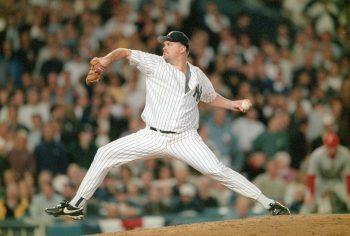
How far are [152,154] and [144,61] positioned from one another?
0.83 m

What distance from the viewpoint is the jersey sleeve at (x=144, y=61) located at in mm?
8595

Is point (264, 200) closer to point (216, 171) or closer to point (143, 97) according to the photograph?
point (216, 171)

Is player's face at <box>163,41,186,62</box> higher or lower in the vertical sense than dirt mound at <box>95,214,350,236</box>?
higher

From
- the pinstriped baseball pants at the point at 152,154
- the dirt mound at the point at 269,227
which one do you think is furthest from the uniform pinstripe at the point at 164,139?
the dirt mound at the point at 269,227

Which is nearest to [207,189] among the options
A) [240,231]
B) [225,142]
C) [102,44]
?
[225,142]

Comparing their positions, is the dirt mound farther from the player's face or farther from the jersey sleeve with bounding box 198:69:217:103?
the player's face

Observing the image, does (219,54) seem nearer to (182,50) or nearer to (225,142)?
(225,142)

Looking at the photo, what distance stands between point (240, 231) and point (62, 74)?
590 centimetres

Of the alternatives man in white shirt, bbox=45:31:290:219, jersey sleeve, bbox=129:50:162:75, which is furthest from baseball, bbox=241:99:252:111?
jersey sleeve, bbox=129:50:162:75

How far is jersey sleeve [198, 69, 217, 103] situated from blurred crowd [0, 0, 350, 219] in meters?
2.42

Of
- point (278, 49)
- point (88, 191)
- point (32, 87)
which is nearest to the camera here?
point (88, 191)

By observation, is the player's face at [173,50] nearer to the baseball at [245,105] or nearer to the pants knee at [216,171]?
the baseball at [245,105]

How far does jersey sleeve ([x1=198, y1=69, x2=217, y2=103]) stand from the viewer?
9023 millimetres

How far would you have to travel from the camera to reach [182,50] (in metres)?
8.88
